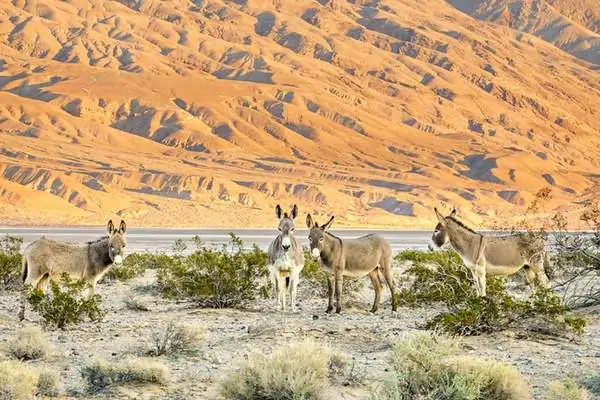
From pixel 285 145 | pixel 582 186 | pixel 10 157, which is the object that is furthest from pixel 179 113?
pixel 582 186

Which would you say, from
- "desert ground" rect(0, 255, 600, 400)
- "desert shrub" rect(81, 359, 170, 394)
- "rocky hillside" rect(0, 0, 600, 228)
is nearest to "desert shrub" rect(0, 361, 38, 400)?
"desert ground" rect(0, 255, 600, 400)

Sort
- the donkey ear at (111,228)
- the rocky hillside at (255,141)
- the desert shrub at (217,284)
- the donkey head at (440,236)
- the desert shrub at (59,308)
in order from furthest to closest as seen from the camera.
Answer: the rocky hillside at (255,141)
the desert shrub at (217,284)
the donkey head at (440,236)
the donkey ear at (111,228)
the desert shrub at (59,308)

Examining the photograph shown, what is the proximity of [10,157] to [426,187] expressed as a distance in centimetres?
5114

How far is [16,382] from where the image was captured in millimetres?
10047

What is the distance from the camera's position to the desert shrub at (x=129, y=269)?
27.8 metres

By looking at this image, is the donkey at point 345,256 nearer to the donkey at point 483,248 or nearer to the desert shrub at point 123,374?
the donkey at point 483,248

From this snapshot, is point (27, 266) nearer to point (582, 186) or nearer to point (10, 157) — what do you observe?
point (10, 157)

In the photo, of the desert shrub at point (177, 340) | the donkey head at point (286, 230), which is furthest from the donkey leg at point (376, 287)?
the desert shrub at point (177, 340)

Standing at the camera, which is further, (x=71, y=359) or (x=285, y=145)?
(x=285, y=145)

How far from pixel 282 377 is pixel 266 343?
400cm

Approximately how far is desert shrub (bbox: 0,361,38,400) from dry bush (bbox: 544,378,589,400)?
5.14 metres

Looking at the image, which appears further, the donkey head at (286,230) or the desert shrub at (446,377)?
the donkey head at (286,230)

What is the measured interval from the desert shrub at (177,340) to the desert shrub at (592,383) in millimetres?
5116

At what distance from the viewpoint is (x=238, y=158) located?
136500mm
